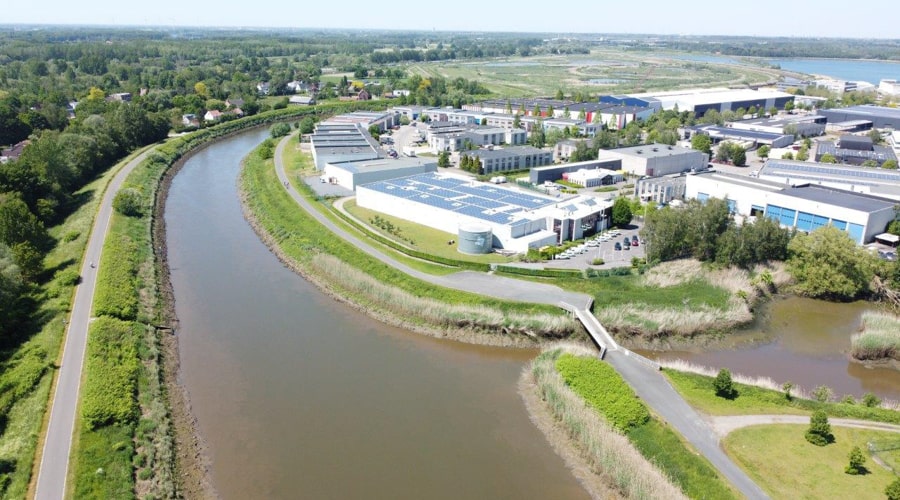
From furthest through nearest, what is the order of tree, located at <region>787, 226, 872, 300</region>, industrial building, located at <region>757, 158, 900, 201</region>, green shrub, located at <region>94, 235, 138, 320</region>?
1. industrial building, located at <region>757, 158, 900, 201</region>
2. tree, located at <region>787, 226, 872, 300</region>
3. green shrub, located at <region>94, 235, 138, 320</region>

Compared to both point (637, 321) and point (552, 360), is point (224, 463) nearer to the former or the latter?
point (552, 360)

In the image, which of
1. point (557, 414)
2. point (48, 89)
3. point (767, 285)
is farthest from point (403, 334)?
point (48, 89)

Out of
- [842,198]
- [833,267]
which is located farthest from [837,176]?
[833,267]

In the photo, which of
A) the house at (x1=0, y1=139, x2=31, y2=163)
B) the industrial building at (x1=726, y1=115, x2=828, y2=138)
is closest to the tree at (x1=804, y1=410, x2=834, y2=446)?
the industrial building at (x1=726, y1=115, x2=828, y2=138)

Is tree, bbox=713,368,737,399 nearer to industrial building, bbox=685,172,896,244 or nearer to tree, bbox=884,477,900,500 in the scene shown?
tree, bbox=884,477,900,500

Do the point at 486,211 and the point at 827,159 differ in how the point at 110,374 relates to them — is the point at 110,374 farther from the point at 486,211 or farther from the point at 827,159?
the point at 827,159

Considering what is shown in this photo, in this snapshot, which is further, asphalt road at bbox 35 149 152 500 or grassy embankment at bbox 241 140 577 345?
grassy embankment at bbox 241 140 577 345

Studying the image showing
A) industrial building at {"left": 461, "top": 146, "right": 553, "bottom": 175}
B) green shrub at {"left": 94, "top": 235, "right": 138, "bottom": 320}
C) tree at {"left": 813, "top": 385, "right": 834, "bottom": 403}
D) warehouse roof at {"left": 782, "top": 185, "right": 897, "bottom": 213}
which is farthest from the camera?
industrial building at {"left": 461, "top": 146, "right": 553, "bottom": 175}
